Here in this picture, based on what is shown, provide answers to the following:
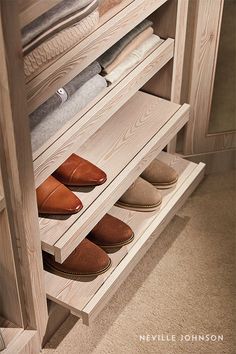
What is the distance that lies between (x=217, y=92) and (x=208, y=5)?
1.04 feet

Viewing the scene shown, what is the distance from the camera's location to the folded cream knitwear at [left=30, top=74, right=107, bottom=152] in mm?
1332

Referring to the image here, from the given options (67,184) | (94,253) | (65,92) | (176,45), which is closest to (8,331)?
(94,253)

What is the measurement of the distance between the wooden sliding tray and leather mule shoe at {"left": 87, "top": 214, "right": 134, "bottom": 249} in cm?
13

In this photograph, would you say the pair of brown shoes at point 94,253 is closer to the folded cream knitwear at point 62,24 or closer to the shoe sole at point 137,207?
the shoe sole at point 137,207

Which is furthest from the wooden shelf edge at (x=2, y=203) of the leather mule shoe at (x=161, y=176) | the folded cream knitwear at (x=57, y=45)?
the leather mule shoe at (x=161, y=176)

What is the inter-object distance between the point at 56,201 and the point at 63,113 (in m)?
0.20

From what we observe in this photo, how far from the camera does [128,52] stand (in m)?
1.58

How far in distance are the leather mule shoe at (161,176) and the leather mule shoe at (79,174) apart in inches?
11.7

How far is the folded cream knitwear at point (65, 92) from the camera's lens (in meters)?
1.35

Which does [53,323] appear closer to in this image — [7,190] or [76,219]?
[76,219]

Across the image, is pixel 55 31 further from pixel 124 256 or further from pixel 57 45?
pixel 124 256

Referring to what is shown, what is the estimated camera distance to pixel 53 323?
1.66 metres

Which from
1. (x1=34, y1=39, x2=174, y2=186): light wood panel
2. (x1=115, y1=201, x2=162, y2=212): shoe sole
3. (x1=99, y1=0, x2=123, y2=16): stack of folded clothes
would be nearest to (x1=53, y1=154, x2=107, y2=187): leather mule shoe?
(x1=34, y1=39, x2=174, y2=186): light wood panel

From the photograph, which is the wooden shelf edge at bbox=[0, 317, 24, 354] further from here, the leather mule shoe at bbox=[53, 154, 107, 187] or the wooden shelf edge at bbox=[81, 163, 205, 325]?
the leather mule shoe at bbox=[53, 154, 107, 187]
